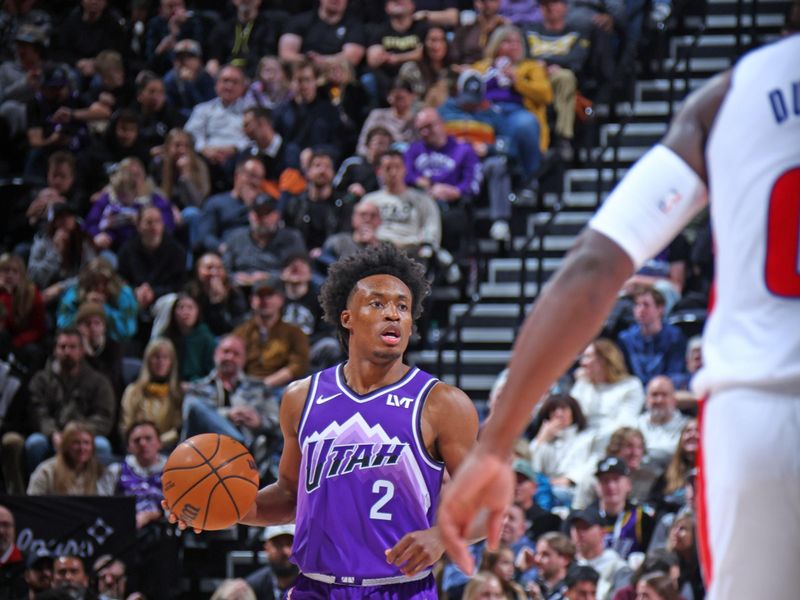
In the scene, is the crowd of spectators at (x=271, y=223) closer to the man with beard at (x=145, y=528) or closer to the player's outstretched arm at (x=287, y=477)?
the man with beard at (x=145, y=528)

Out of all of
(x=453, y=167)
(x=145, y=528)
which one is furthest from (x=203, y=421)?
(x=453, y=167)

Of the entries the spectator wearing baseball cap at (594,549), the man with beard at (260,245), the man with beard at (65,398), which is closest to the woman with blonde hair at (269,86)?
the man with beard at (260,245)

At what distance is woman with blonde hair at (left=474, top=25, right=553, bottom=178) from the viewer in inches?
523

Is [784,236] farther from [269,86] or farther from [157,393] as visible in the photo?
[269,86]

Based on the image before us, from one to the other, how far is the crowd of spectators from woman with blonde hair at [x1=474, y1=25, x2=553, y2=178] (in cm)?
3

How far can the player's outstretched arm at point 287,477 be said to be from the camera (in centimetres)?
545

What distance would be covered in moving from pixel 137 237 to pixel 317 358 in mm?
2782

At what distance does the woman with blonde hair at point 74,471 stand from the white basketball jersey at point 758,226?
29.1 ft

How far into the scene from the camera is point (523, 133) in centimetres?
1327

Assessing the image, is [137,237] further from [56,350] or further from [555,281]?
[555,281]

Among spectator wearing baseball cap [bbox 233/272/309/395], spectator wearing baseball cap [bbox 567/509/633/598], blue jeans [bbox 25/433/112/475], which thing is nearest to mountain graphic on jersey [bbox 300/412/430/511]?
spectator wearing baseball cap [bbox 567/509/633/598]

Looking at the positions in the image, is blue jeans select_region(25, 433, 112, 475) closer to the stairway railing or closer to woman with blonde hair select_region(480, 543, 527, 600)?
the stairway railing

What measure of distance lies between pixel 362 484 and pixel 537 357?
3002 mm

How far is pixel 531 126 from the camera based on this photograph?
1323 centimetres
